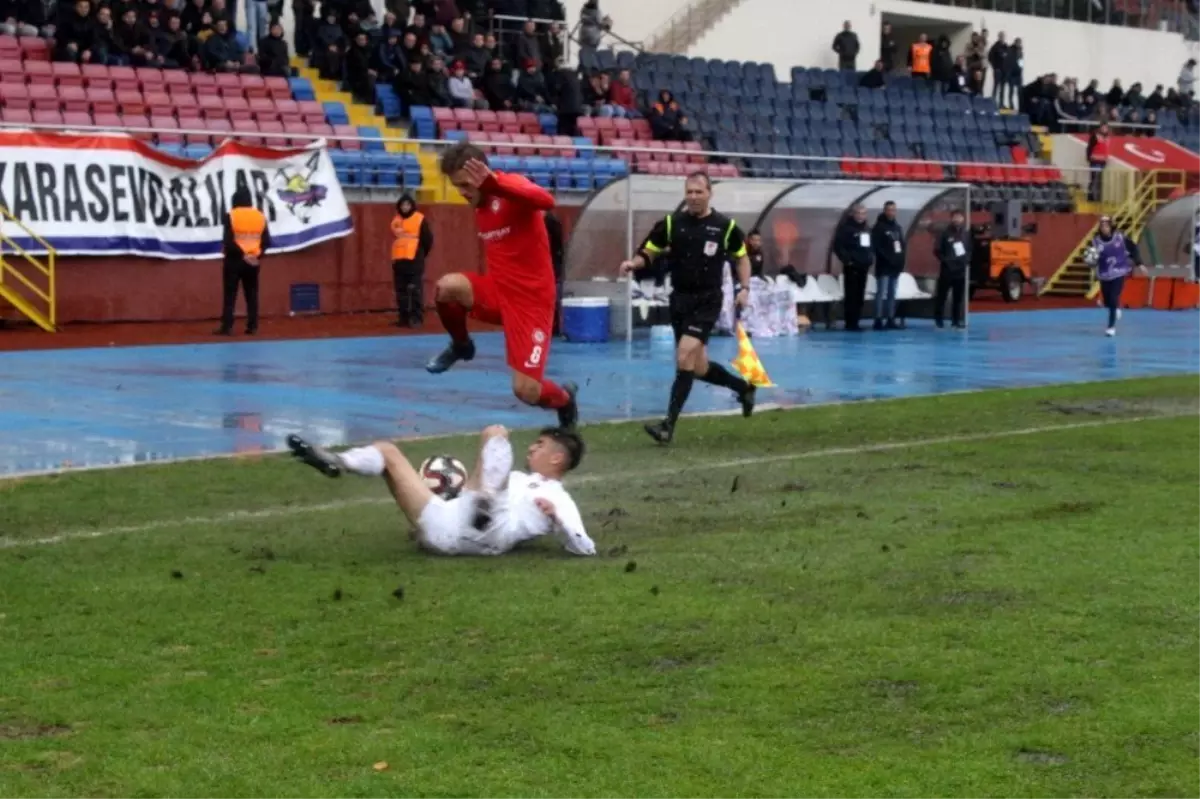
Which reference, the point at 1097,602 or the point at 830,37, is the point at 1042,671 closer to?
the point at 1097,602

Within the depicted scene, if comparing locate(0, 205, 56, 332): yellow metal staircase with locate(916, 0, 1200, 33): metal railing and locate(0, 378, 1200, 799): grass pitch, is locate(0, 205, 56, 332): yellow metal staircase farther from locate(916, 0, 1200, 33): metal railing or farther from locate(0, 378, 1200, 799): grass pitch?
locate(916, 0, 1200, 33): metal railing

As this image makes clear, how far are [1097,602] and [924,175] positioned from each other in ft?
111

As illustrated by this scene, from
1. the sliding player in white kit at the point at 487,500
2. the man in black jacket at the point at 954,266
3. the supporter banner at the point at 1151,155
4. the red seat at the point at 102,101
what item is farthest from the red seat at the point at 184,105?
the supporter banner at the point at 1151,155

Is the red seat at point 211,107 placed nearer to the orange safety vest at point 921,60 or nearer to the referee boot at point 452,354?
the referee boot at point 452,354

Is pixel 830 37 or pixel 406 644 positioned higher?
pixel 830 37

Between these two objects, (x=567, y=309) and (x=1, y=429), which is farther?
(x=567, y=309)

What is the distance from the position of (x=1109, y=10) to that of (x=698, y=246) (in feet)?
Answer: 154

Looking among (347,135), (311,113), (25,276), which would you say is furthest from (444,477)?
(311,113)

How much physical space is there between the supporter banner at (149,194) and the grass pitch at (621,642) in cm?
1394

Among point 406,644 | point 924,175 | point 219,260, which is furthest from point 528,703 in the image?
point 924,175

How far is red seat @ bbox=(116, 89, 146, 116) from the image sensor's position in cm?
2773

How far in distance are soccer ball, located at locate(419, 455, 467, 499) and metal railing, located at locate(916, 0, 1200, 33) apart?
4411 cm

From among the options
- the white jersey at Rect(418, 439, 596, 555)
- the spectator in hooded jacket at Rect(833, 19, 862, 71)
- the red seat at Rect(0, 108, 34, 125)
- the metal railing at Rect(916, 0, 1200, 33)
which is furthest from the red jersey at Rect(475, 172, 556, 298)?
the metal railing at Rect(916, 0, 1200, 33)

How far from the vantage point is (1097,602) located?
26.3ft
